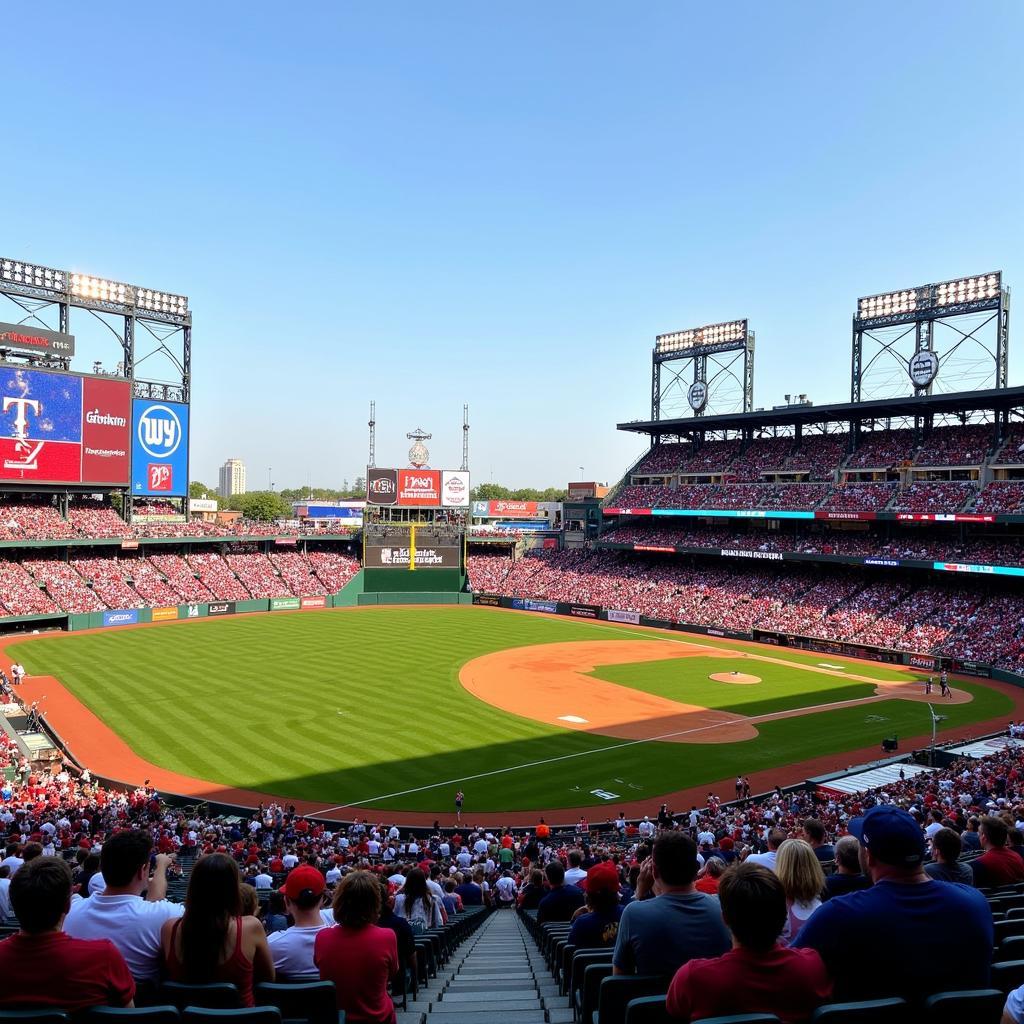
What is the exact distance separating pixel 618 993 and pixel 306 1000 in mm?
1507

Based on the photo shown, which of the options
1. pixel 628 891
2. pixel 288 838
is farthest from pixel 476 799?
pixel 628 891

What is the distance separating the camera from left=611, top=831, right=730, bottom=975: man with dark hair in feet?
12.7

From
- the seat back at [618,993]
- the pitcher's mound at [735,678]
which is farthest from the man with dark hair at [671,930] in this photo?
the pitcher's mound at [735,678]

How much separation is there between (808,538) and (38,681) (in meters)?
51.2

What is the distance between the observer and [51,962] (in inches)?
133

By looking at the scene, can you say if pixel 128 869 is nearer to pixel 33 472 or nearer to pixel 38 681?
pixel 38 681

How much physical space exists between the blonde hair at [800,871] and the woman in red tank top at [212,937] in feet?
9.72

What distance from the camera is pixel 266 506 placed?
142 metres

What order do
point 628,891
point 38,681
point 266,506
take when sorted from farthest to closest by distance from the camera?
point 266,506 < point 38,681 < point 628,891

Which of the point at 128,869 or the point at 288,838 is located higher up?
the point at 128,869

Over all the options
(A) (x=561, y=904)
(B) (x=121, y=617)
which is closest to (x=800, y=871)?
(A) (x=561, y=904)

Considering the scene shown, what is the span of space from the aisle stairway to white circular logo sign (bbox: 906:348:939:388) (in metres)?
56.8

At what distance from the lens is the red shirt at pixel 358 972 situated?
4.16 meters

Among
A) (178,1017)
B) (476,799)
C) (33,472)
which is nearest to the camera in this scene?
(178,1017)
